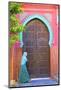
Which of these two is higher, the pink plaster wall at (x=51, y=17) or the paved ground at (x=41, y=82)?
the pink plaster wall at (x=51, y=17)

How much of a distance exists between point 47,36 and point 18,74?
0.96 metres

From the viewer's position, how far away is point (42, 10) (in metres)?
6.35

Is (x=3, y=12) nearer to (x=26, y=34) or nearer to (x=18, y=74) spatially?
(x=26, y=34)

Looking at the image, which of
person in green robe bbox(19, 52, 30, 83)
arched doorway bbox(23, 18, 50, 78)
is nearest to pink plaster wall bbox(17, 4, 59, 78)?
arched doorway bbox(23, 18, 50, 78)

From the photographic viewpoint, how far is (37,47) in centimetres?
639

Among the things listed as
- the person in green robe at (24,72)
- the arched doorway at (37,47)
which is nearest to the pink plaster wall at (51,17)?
the arched doorway at (37,47)

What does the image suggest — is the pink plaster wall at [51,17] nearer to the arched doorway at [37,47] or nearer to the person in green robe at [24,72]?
the arched doorway at [37,47]

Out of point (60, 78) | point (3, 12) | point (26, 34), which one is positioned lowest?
point (60, 78)

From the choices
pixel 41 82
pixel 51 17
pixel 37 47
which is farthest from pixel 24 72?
pixel 51 17

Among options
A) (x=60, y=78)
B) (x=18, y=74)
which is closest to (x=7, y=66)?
(x=18, y=74)

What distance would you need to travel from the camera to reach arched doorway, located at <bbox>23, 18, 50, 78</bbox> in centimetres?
634

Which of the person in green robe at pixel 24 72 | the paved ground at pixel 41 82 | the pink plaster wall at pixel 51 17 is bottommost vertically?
the paved ground at pixel 41 82

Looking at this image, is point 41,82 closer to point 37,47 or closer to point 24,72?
point 24,72

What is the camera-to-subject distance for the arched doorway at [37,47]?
6336 mm
